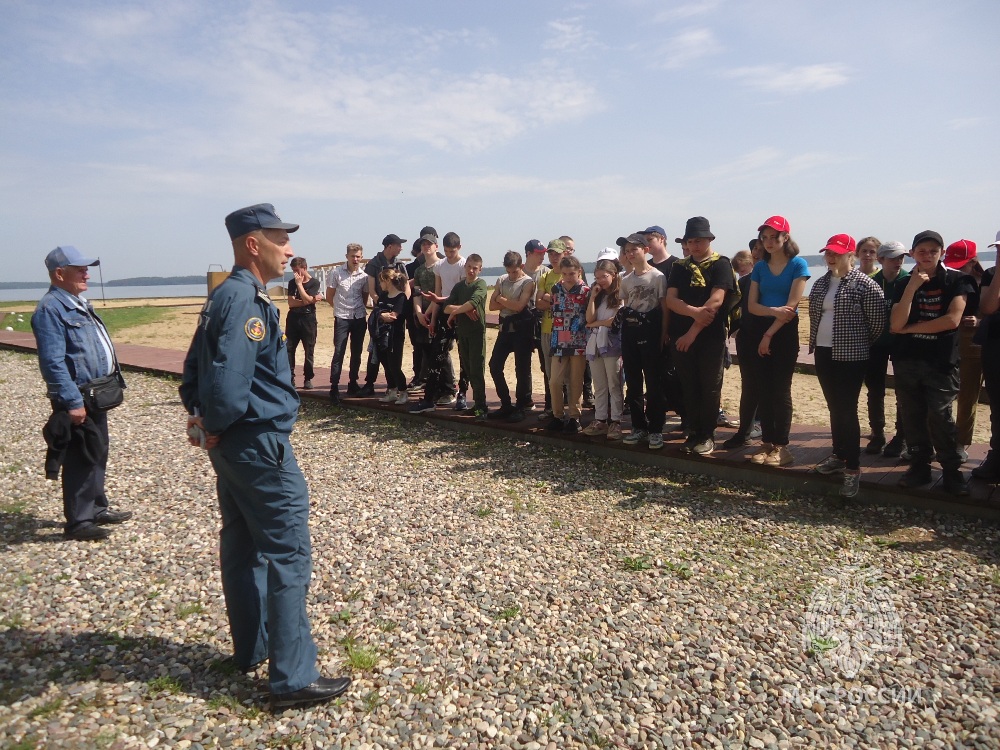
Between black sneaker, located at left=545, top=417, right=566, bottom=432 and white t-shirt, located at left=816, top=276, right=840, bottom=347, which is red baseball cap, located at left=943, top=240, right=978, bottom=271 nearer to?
white t-shirt, located at left=816, top=276, right=840, bottom=347

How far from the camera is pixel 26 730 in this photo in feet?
8.68

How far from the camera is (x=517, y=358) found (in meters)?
7.23

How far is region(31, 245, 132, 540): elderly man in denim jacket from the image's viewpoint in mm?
4293

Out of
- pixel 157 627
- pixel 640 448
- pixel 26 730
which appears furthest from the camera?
pixel 640 448

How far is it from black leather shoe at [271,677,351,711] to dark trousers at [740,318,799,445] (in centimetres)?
394

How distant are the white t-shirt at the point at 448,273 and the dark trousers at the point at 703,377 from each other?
2.83 meters

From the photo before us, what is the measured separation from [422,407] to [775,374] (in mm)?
3971

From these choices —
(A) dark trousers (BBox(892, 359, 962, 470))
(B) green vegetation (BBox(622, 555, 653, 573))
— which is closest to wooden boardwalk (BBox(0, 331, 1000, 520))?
(A) dark trousers (BBox(892, 359, 962, 470))

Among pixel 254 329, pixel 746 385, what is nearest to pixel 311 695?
pixel 254 329

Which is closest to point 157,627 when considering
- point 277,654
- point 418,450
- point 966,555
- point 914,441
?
point 277,654

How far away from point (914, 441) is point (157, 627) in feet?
16.0

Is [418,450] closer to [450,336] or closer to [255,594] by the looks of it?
[450,336]

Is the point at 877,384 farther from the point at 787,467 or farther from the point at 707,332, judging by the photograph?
the point at 707,332

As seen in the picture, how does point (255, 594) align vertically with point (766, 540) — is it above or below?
above
